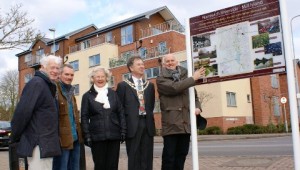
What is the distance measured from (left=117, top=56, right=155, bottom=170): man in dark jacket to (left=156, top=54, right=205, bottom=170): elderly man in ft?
0.73

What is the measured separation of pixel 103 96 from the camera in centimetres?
568

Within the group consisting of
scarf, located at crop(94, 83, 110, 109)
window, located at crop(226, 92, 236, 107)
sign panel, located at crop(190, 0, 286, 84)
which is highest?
window, located at crop(226, 92, 236, 107)

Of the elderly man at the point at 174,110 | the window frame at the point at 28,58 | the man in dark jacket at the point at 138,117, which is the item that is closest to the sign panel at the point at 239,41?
the elderly man at the point at 174,110

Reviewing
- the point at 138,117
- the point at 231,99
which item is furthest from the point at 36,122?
the point at 231,99

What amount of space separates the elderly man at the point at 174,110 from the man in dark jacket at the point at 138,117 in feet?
0.73

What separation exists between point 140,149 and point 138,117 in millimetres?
471

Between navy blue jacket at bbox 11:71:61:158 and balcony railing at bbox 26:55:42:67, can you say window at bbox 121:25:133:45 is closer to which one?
balcony railing at bbox 26:55:42:67

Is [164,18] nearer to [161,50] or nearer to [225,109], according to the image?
[161,50]

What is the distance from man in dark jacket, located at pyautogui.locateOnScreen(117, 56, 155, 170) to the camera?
17.9 ft

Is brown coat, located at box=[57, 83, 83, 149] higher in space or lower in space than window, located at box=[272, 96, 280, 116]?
lower

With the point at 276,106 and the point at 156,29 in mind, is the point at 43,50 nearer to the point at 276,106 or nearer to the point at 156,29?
the point at 156,29

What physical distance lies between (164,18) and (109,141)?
42.3m

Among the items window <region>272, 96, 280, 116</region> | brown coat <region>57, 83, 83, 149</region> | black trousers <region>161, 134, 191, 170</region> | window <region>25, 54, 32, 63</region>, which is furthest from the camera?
window <region>25, 54, 32, 63</region>

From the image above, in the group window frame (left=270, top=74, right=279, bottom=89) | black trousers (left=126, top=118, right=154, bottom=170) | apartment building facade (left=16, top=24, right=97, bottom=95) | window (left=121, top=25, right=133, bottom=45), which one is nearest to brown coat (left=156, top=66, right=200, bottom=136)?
black trousers (left=126, top=118, right=154, bottom=170)
